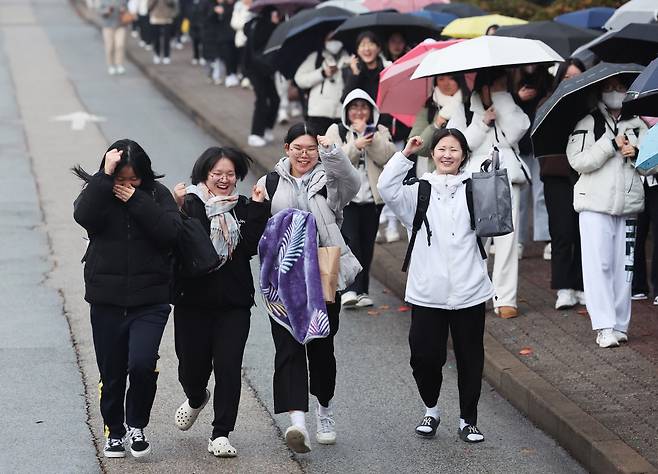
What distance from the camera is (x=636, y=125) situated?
966 centimetres

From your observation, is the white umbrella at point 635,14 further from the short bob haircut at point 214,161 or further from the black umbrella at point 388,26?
the short bob haircut at point 214,161

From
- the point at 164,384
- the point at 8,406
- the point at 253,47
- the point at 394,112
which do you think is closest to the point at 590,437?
the point at 164,384

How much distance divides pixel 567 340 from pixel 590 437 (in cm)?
235

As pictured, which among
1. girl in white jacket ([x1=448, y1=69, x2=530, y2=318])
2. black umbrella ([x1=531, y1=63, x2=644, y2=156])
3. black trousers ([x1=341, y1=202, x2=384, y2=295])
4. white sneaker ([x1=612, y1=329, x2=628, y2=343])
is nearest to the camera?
black umbrella ([x1=531, y1=63, x2=644, y2=156])

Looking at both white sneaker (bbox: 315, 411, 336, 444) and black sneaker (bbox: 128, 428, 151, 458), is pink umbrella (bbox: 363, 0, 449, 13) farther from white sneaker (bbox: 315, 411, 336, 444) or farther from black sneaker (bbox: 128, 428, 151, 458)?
black sneaker (bbox: 128, 428, 151, 458)

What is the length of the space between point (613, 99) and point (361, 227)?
2.42 m

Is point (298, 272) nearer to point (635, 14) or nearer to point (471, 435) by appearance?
point (471, 435)

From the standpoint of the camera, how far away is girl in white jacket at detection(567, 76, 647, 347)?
31.4 ft

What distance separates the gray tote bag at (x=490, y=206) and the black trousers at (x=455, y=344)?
460 millimetres

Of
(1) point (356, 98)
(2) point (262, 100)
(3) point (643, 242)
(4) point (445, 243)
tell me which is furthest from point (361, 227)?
(2) point (262, 100)

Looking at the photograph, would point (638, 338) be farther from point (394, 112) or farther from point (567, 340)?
point (394, 112)

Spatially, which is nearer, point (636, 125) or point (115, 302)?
point (115, 302)

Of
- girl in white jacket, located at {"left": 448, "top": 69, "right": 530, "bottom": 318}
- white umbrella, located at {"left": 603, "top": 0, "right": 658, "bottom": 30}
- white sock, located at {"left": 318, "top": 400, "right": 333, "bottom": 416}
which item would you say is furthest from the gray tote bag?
white umbrella, located at {"left": 603, "top": 0, "right": 658, "bottom": 30}

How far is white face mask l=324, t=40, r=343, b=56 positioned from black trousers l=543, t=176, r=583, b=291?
3.97 metres
